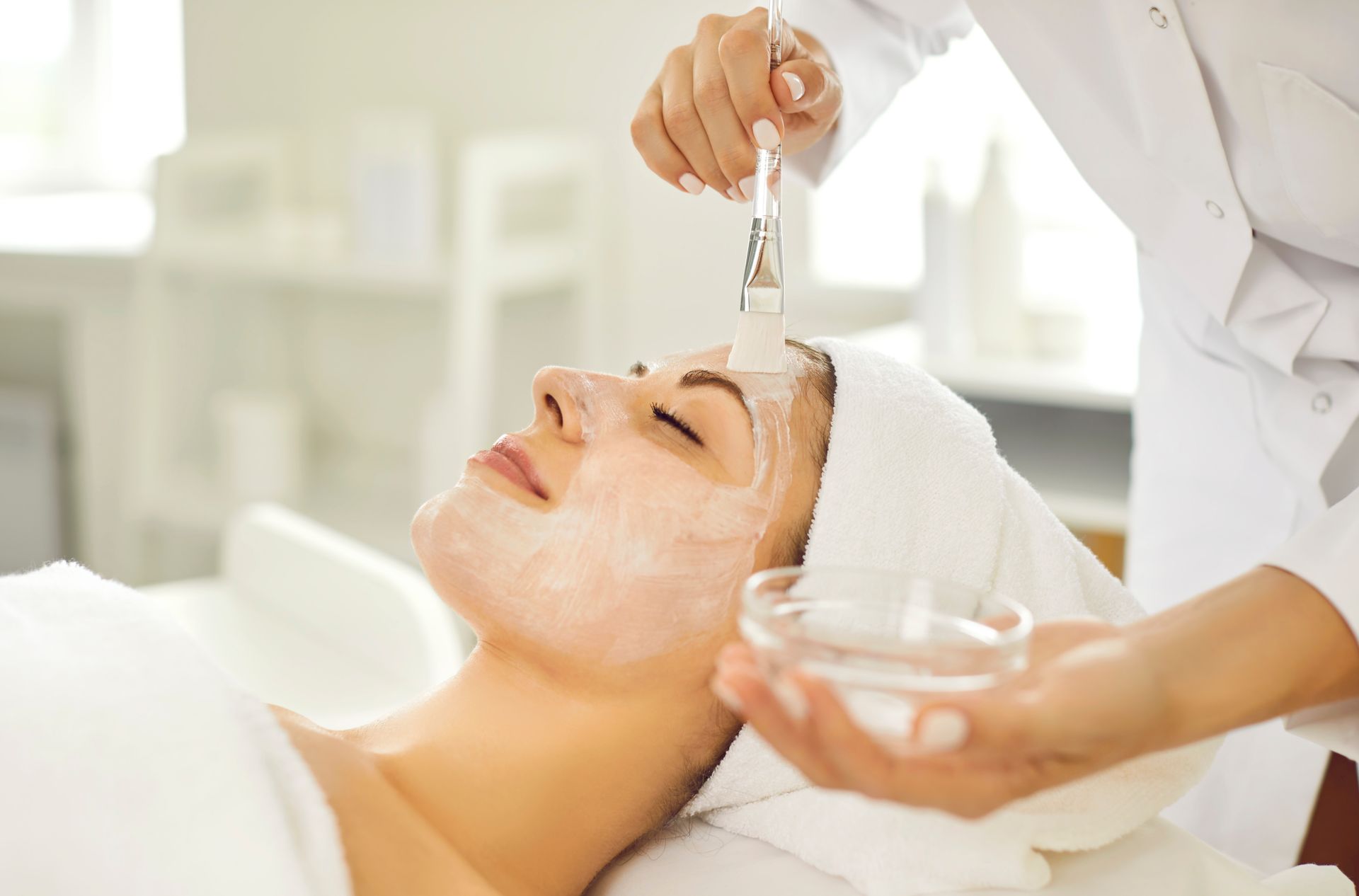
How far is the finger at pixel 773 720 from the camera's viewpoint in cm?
60

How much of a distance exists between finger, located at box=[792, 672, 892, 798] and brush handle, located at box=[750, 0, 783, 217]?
21.3 inches

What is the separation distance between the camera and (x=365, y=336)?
3.06 meters

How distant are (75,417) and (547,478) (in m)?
2.80

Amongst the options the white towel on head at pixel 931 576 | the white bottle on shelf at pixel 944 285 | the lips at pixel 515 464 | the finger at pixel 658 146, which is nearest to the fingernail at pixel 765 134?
the finger at pixel 658 146

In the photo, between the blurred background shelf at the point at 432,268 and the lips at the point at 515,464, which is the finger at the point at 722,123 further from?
the blurred background shelf at the point at 432,268

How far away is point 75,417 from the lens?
3420 millimetres

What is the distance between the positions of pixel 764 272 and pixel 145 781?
0.60 meters

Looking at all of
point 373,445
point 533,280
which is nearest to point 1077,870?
point 533,280

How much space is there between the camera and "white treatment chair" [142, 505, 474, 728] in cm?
156

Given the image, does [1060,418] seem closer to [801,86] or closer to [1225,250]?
[1225,250]

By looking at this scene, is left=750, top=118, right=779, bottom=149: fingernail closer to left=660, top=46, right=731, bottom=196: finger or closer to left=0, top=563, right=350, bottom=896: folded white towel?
left=660, top=46, right=731, bottom=196: finger

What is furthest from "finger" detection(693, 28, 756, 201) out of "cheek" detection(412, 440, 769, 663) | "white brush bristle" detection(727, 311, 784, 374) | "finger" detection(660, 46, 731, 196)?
"cheek" detection(412, 440, 769, 663)

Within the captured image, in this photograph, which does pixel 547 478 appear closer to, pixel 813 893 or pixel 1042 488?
pixel 813 893

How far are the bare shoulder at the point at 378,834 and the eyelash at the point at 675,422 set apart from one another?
0.38 metres
